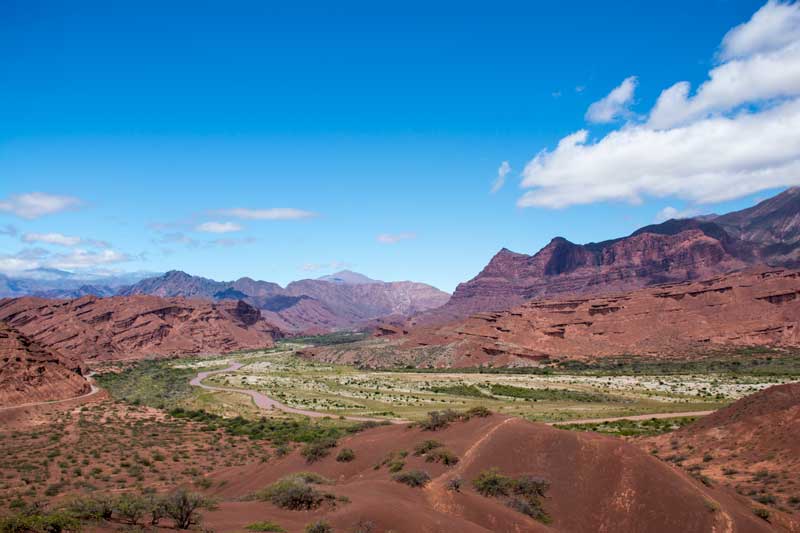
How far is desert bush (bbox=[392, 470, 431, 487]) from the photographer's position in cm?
2007

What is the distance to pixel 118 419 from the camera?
50.5 m

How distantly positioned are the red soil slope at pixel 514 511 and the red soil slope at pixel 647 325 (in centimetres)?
10156

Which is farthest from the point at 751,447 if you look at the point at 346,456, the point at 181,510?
the point at 181,510

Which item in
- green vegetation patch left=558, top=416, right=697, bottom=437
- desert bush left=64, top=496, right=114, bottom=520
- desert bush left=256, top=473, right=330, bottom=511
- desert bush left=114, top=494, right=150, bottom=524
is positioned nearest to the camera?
desert bush left=64, top=496, right=114, bottom=520

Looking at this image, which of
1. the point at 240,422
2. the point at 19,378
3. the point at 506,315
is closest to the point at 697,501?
the point at 240,422

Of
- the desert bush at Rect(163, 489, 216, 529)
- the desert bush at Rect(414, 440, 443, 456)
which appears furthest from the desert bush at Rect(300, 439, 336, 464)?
the desert bush at Rect(163, 489, 216, 529)

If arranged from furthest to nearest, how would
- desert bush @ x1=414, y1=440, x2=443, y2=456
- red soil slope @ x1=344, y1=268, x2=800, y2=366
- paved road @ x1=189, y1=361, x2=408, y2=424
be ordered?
red soil slope @ x1=344, y1=268, x2=800, y2=366
paved road @ x1=189, y1=361, x2=408, y2=424
desert bush @ x1=414, y1=440, x2=443, y2=456

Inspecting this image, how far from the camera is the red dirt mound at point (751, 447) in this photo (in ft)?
93.2

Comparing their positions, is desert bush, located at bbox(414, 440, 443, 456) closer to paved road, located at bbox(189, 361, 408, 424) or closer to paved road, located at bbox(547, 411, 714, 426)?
paved road, located at bbox(189, 361, 408, 424)

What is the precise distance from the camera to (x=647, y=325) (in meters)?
133

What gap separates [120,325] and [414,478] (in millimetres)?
155616

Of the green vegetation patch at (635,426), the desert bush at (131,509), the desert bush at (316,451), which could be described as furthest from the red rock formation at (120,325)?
the desert bush at (131,509)

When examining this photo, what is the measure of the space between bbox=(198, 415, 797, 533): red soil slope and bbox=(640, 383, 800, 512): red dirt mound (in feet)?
20.0

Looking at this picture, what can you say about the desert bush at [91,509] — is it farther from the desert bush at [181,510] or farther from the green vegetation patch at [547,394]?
the green vegetation patch at [547,394]
